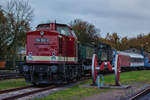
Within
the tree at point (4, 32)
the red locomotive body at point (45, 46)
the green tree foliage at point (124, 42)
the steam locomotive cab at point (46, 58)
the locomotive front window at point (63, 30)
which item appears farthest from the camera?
the green tree foliage at point (124, 42)

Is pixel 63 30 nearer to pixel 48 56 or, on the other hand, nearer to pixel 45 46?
pixel 45 46

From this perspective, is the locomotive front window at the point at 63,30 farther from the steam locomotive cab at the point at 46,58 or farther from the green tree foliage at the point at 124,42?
the green tree foliage at the point at 124,42

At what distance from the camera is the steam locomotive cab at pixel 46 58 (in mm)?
13484

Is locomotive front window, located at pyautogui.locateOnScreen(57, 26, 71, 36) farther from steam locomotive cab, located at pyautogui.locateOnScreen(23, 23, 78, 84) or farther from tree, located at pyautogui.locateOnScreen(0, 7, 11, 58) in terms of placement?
tree, located at pyautogui.locateOnScreen(0, 7, 11, 58)

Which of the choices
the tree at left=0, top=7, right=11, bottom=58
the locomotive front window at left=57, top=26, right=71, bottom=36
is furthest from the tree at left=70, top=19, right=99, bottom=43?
the locomotive front window at left=57, top=26, right=71, bottom=36

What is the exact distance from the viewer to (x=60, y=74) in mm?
13602

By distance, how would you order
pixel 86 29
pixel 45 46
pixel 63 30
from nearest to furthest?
pixel 45 46
pixel 63 30
pixel 86 29

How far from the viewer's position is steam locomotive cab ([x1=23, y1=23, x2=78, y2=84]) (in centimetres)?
1348

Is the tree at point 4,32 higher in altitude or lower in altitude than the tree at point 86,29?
lower

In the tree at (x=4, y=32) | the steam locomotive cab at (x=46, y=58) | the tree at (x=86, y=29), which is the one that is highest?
the tree at (x=86, y=29)

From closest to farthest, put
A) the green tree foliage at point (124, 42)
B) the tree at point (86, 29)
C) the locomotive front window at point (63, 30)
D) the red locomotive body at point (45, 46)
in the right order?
1. the red locomotive body at point (45, 46)
2. the locomotive front window at point (63, 30)
3. the tree at point (86, 29)
4. the green tree foliage at point (124, 42)

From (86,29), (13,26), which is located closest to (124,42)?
(86,29)

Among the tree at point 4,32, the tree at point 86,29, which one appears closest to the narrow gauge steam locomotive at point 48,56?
the tree at point 4,32

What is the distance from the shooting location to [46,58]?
45.2ft
